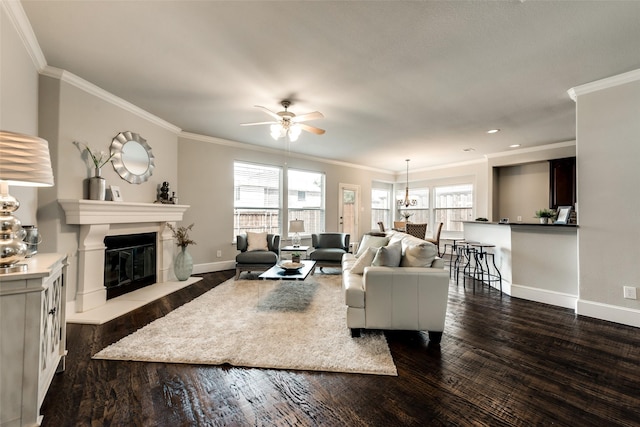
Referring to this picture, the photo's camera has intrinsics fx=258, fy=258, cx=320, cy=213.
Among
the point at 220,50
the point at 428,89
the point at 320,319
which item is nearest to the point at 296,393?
the point at 320,319

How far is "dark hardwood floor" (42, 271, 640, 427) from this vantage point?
5.04ft

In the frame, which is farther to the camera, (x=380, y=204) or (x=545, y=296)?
(x=380, y=204)

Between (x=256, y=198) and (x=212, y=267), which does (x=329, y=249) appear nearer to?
(x=256, y=198)

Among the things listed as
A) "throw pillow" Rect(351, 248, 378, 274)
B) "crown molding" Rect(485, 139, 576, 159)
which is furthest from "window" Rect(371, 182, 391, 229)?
"throw pillow" Rect(351, 248, 378, 274)

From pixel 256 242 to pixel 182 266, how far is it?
1.30m

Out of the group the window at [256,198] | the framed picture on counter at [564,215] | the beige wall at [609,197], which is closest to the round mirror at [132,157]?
the window at [256,198]

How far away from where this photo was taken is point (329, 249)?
5.32 metres

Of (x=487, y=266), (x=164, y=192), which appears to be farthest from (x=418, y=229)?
(x=164, y=192)

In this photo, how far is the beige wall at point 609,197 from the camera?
9.32 ft

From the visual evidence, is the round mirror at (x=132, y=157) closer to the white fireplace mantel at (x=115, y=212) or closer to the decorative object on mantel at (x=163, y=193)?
the decorative object on mantel at (x=163, y=193)

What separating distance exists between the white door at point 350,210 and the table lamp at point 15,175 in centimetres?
636

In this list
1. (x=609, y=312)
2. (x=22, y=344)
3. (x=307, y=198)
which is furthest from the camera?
(x=307, y=198)

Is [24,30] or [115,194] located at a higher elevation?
[24,30]

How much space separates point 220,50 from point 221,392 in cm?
284
